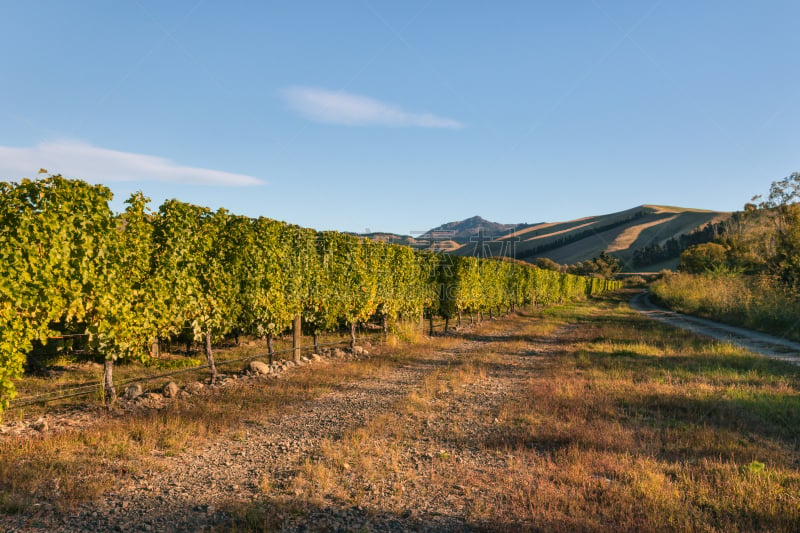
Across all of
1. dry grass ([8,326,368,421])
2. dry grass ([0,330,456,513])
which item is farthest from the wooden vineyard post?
dry grass ([0,330,456,513])

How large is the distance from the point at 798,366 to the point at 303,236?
14779 mm

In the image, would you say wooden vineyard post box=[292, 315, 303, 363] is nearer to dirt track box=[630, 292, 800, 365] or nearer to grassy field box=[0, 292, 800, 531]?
grassy field box=[0, 292, 800, 531]

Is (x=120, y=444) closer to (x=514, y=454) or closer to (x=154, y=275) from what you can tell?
(x=154, y=275)

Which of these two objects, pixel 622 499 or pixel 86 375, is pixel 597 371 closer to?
pixel 622 499

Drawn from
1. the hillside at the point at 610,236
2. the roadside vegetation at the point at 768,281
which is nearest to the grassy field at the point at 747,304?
the roadside vegetation at the point at 768,281

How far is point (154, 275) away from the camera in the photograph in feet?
29.4

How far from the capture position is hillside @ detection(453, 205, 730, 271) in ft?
428

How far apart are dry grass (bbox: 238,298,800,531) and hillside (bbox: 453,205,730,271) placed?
352ft

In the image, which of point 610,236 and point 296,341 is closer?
point 296,341

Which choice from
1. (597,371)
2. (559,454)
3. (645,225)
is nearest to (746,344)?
(597,371)

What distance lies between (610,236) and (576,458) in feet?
536

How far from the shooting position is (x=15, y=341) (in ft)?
20.7

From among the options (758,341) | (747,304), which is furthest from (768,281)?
(758,341)

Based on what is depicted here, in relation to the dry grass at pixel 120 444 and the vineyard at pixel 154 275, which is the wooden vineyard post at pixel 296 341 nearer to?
the vineyard at pixel 154 275
